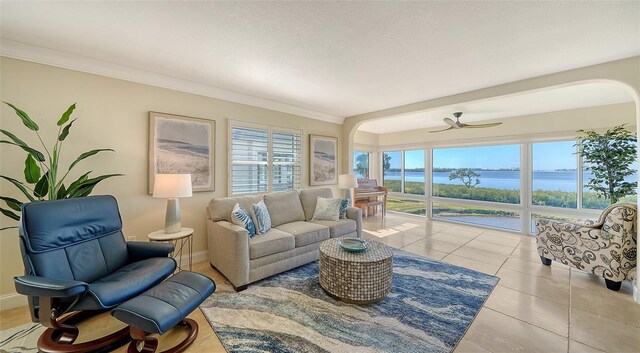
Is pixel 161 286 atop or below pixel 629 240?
below

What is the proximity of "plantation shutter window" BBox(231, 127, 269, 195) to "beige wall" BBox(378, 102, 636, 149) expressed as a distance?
176 inches

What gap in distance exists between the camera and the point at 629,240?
8.14 feet

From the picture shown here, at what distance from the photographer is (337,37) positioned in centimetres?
210

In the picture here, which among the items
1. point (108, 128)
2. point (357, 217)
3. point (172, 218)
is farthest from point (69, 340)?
point (357, 217)

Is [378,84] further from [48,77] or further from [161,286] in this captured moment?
[48,77]

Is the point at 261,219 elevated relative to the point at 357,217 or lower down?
elevated

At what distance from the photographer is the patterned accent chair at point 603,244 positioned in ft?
8.15

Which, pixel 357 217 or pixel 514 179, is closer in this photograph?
pixel 357 217

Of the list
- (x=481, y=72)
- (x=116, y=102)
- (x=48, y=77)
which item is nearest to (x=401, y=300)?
(x=481, y=72)

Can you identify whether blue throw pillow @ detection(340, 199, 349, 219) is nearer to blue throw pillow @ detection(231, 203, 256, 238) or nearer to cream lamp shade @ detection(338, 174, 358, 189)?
cream lamp shade @ detection(338, 174, 358, 189)

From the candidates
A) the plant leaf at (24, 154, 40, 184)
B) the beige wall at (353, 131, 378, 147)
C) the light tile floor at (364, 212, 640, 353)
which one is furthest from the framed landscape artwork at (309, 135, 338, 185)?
the plant leaf at (24, 154, 40, 184)

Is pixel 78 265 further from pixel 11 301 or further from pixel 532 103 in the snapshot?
pixel 532 103

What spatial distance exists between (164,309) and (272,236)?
4.57ft

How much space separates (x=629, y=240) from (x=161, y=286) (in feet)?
15.1
